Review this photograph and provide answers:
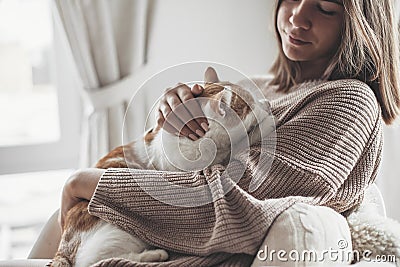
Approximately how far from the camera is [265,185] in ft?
3.81

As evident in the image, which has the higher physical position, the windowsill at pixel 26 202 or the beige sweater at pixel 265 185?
the beige sweater at pixel 265 185

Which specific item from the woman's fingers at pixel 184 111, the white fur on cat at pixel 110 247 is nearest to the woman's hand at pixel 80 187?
the white fur on cat at pixel 110 247

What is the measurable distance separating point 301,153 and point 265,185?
10 cm

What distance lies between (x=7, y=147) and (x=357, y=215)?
5.11ft

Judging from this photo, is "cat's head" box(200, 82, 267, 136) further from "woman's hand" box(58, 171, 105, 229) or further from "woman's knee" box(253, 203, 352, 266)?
"woman's hand" box(58, 171, 105, 229)

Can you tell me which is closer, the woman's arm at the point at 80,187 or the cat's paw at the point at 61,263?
the cat's paw at the point at 61,263

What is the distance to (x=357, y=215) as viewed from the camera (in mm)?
1254

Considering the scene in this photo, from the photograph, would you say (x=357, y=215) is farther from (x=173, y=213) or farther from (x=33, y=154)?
(x=33, y=154)

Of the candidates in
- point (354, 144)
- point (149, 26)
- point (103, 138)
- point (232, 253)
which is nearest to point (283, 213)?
point (232, 253)

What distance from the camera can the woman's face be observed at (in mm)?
1353

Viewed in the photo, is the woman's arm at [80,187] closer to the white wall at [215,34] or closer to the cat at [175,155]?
the cat at [175,155]

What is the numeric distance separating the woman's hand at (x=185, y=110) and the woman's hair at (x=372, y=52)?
420 mm

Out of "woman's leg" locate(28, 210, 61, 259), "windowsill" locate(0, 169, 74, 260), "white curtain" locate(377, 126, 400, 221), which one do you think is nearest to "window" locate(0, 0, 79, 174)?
"windowsill" locate(0, 169, 74, 260)

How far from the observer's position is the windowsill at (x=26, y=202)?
2438 mm
